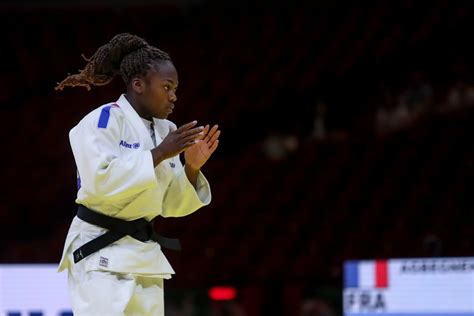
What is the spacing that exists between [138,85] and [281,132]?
7.55 metres

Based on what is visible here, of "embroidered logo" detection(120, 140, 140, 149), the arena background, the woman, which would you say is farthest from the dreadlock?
the arena background

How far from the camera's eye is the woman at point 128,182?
9.87 ft

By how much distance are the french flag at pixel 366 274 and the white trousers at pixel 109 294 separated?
314 cm

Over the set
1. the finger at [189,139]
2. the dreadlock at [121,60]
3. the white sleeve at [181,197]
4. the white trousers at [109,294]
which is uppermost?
the dreadlock at [121,60]

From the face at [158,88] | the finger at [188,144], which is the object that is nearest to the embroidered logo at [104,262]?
the finger at [188,144]

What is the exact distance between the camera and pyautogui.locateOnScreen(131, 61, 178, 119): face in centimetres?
323

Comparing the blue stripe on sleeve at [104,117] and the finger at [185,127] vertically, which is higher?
the blue stripe on sleeve at [104,117]

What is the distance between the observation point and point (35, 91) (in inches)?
468

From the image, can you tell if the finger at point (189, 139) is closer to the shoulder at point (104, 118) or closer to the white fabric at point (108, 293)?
the shoulder at point (104, 118)

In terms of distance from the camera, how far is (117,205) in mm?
3115

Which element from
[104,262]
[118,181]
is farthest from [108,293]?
[118,181]

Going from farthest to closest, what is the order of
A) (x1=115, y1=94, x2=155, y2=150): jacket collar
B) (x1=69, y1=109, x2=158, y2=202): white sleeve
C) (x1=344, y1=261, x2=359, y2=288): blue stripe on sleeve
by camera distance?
(x1=344, y1=261, x2=359, y2=288): blue stripe on sleeve < (x1=115, y1=94, x2=155, y2=150): jacket collar < (x1=69, y1=109, x2=158, y2=202): white sleeve

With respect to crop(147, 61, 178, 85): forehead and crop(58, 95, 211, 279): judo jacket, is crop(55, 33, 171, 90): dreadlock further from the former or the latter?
crop(58, 95, 211, 279): judo jacket

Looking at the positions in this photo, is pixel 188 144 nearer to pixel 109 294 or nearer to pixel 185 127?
pixel 185 127
